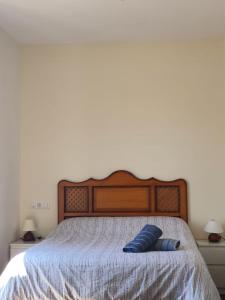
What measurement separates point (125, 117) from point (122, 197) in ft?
3.04

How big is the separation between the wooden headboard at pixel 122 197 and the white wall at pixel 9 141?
531 millimetres

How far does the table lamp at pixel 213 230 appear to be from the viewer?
4312 mm

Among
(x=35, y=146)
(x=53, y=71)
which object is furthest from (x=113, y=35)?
(x=35, y=146)

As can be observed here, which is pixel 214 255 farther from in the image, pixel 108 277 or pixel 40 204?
pixel 40 204

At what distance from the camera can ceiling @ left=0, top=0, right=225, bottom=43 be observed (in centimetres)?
366

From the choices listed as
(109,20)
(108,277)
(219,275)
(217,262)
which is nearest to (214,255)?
(217,262)

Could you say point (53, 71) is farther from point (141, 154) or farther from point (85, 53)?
point (141, 154)

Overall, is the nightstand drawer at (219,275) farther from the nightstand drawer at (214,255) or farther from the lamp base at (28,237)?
the lamp base at (28,237)

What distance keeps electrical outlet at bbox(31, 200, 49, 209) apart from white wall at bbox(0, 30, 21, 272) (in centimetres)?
19

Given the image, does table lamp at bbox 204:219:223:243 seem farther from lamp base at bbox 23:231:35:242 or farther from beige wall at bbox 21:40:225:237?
lamp base at bbox 23:231:35:242

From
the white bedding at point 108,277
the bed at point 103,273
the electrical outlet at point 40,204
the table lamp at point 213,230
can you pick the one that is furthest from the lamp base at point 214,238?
the electrical outlet at point 40,204

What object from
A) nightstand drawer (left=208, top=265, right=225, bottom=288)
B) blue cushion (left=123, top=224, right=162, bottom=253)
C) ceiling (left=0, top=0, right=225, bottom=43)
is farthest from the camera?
nightstand drawer (left=208, top=265, right=225, bottom=288)

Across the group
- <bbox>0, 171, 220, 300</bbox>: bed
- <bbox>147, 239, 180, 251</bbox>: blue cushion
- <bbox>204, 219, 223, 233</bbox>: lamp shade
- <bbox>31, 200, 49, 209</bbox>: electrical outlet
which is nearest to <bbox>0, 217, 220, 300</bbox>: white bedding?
<bbox>0, 171, 220, 300</bbox>: bed

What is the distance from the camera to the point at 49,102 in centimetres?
480
